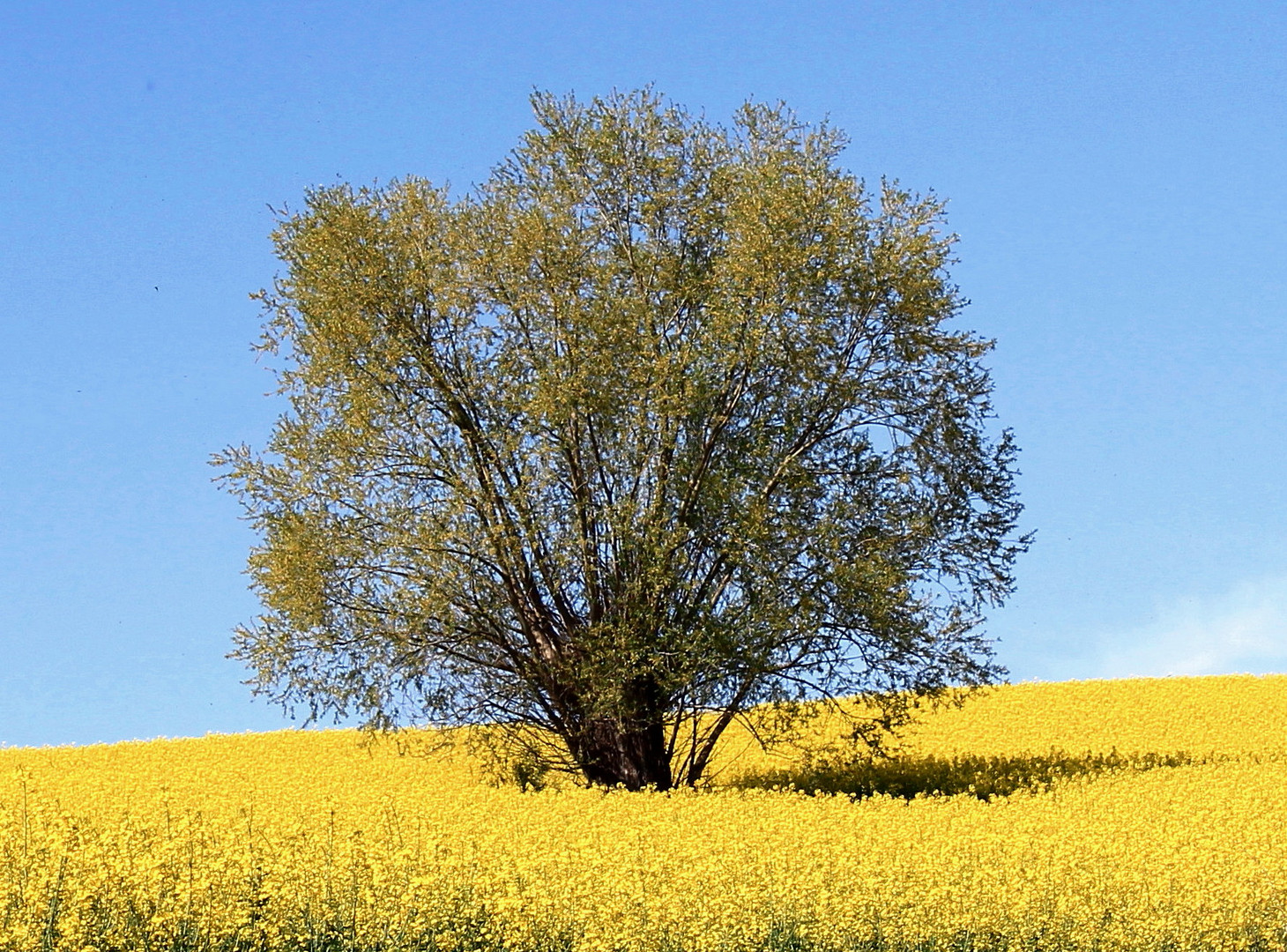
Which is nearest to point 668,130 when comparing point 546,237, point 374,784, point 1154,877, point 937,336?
point 546,237

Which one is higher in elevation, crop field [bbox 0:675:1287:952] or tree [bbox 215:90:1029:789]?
tree [bbox 215:90:1029:789]

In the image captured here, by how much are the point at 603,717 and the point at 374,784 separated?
595cm

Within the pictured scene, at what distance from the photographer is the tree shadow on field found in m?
24.6

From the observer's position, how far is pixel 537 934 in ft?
37.9

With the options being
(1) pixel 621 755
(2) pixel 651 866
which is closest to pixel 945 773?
(1) pixel 621 755

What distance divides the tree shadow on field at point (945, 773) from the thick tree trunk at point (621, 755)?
6.49 ft

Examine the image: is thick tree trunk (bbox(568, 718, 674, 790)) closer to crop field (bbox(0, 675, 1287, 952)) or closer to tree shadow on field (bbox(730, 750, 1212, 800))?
crop field (bbox(0, 675, 1287, 952))

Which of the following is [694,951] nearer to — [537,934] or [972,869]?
[537,934]

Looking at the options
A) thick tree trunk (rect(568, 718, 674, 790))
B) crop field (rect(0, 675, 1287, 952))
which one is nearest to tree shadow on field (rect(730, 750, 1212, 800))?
crop field (rect(0, 675, 1287, 952))

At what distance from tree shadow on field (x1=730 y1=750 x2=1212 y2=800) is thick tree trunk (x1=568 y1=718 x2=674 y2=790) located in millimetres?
1977

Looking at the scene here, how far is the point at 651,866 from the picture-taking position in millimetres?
13281

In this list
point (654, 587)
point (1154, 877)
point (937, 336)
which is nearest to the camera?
point (1154, 877)

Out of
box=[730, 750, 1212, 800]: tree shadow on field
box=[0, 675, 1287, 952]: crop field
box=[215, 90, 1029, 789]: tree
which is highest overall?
box=[215, 90, 1029, 789]: tree

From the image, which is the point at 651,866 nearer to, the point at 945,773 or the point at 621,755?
the point at 621,755
